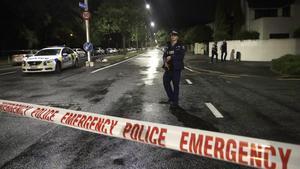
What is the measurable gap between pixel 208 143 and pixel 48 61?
16245 millimetres

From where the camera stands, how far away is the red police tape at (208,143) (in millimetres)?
2920

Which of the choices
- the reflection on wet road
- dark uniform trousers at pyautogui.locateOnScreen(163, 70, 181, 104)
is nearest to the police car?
the reflection on wet road

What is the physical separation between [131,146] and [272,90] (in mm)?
7393

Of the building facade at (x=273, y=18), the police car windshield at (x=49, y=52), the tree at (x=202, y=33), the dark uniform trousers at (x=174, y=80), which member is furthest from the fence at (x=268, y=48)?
the tree at (x=202, y=33)

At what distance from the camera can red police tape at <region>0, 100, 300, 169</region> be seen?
2.92m

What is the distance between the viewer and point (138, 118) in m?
6.86

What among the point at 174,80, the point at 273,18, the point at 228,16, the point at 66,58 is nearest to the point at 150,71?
the point at 66,58

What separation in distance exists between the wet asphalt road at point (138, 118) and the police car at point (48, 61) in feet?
21.0

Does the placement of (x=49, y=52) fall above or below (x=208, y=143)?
above

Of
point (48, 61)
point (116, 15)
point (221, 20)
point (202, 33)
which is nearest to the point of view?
point (48, 61)

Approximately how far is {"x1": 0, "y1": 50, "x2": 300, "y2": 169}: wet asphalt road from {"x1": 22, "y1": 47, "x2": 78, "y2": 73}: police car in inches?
252

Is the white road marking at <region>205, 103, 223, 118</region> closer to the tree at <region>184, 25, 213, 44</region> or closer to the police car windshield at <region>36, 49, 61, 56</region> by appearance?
the police car windshield at <region>36, 49, 61, 56</region>

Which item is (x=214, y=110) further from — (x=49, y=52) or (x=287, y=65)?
(x=49, y=52)

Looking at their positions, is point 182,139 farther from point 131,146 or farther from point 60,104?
point 60,104
